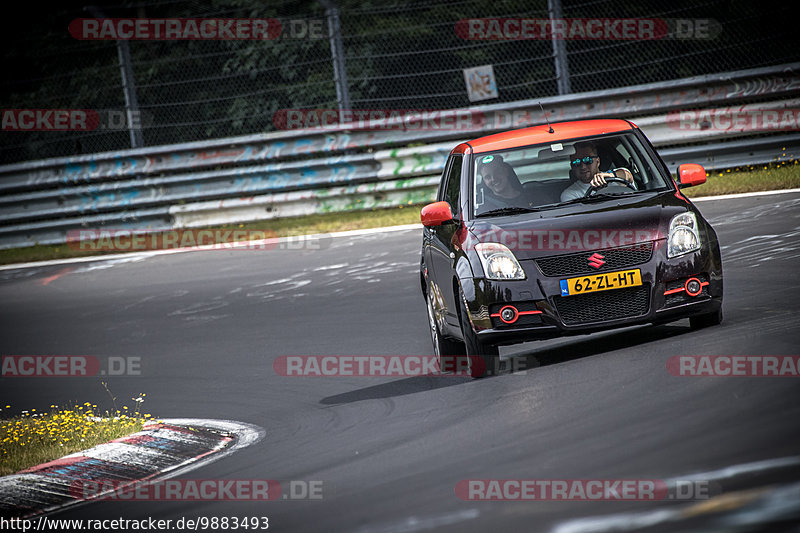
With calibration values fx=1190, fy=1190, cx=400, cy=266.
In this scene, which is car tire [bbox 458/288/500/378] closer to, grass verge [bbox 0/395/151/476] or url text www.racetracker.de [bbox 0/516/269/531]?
grass verge [bbox 0/395/151/476]

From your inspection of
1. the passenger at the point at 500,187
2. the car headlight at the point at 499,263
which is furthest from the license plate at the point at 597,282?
the passenger at the point at 500,187

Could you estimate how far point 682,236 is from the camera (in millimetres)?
7793

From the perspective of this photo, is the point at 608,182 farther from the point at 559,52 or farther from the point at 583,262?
the point at 559,52

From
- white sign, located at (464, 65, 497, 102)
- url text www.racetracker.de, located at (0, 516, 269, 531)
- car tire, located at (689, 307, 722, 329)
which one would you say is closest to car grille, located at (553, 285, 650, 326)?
car tire, located at (689, 307, 722, 329)

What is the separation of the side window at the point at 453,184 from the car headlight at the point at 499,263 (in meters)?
0.91

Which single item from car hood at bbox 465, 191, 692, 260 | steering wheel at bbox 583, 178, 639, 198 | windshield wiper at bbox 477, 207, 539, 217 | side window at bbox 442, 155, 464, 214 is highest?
side window at bbox 442, 155, 464, 214

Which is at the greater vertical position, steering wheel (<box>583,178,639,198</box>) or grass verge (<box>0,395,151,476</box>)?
steering wheel (<box>583,178,639,198</box>)

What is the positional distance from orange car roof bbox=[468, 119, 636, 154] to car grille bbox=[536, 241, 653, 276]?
1.43 meters

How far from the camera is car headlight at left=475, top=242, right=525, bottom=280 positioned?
7.69 m

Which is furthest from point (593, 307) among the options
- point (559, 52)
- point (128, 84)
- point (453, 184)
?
point (128, 84)

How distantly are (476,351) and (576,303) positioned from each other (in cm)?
75

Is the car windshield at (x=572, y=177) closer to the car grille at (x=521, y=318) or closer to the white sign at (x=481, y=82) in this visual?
the car grille at (x=521, y=318)

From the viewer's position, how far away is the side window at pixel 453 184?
8.84 m

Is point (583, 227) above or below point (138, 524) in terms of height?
above
